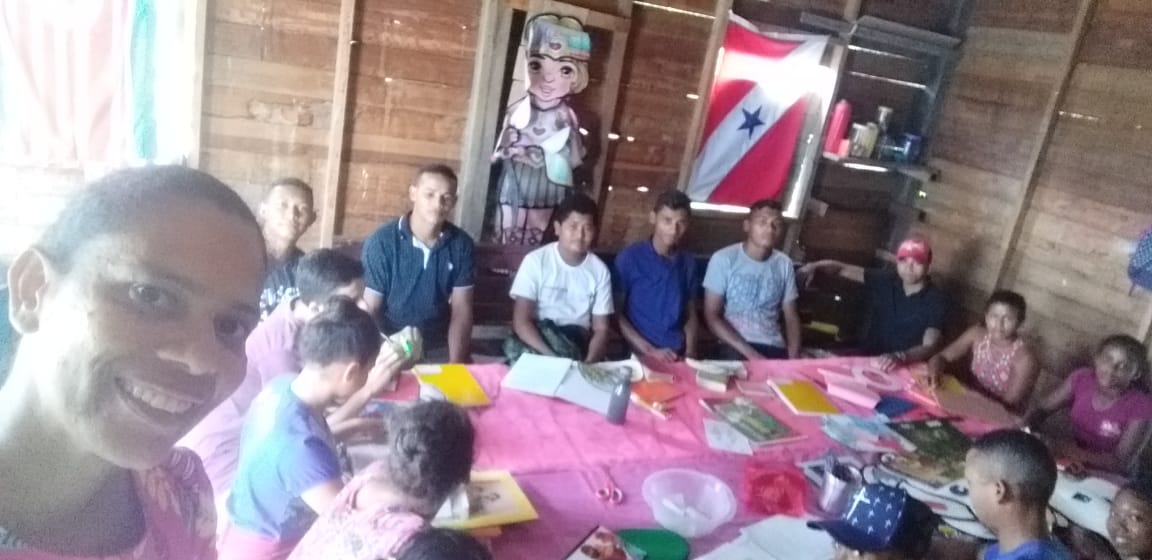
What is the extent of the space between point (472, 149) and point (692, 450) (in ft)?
6.20

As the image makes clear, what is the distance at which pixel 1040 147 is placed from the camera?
3922 millimetres

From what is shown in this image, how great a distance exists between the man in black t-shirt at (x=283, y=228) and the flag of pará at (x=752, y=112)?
6.75 feet

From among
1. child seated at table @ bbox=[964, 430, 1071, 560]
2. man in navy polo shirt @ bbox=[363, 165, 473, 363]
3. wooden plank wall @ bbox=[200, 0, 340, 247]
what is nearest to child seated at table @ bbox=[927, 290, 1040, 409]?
child seated at table @ bbox=[964, 430, 1071, 560]

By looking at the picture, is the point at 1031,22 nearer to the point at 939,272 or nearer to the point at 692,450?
the point at 939,272

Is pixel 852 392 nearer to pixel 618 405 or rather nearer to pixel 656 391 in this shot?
pixel 656 391

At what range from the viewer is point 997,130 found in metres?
4.19

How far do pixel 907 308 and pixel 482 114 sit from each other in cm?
213

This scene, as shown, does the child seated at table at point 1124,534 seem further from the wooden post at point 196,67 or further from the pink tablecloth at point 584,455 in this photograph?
the wooden post at point 196,67

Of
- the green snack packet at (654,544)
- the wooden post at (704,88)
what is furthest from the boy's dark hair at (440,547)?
the wooden post at (704,88)

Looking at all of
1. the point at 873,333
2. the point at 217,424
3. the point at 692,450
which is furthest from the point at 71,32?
the point at 873,333

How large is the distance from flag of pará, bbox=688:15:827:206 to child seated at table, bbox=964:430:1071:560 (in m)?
2.46

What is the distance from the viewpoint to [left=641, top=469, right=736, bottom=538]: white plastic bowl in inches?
71.7

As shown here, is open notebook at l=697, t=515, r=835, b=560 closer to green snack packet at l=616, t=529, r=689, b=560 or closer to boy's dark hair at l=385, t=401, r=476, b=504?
green snack packet at l=616, t=529, r=689, b=560

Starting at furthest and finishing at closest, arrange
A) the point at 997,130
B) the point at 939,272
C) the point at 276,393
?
the point at 939,272 < the point at 997,130 < the point at 276,393
